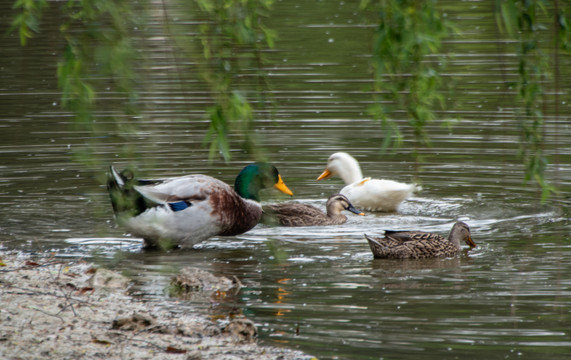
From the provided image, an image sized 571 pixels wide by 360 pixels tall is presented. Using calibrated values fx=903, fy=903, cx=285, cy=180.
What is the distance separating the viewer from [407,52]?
3.79 m

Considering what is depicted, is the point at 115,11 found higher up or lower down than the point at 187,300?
higher up

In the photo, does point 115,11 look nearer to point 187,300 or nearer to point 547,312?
point 187,300

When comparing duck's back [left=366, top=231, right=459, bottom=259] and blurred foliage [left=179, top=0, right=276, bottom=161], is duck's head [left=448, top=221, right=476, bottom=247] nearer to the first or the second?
duck's back [left=366, top=231, right=459, bottom=259]

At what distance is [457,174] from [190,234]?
4.30 meters

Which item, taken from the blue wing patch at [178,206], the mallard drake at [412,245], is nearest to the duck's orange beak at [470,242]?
the mallard drake at [412,245]

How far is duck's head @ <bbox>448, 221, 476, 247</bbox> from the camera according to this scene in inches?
336

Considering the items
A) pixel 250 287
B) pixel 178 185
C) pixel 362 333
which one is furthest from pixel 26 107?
pixel 362 333

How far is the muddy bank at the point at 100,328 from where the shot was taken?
5215 millimetres

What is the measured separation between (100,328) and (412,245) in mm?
3568

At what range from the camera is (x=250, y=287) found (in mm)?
7254

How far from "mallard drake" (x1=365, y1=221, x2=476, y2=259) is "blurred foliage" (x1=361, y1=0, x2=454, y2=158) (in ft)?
14.0

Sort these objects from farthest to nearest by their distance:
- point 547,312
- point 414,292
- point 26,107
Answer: point 26,107 → point 414,292 → point 547,312

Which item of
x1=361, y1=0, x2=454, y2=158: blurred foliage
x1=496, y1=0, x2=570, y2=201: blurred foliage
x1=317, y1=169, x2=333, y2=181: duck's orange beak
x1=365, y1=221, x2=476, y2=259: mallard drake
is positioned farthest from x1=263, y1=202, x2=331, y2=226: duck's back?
x1=361, y1=0, x2=454, y2=158: blurred foliage

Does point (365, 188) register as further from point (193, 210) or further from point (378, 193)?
point (193, 210)
